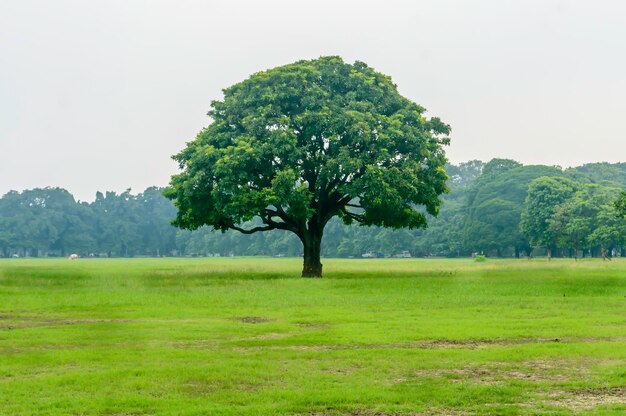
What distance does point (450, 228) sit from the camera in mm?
147250

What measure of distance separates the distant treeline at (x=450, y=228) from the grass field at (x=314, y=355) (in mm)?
74730

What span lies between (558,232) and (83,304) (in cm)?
8851

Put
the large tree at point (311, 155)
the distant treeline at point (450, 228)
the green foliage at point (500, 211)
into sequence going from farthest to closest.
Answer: the green foliage at point (500, 211) → the distant treeline at point (450, 228) → the large tree at point (311, 155)

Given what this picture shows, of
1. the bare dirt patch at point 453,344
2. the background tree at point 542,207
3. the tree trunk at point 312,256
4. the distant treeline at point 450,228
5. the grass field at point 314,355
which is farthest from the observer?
the background tree at point 542,207

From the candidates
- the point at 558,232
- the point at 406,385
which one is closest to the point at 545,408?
the point at 406,385

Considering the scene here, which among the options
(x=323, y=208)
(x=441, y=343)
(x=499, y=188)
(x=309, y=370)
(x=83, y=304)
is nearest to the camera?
(x=309, y=370)

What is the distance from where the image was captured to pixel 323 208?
54.0 meters

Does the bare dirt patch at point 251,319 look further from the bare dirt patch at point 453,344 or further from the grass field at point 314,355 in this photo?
the bare dirt patch at point 453,344

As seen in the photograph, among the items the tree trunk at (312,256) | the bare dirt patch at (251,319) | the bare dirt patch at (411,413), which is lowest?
the bare dirt patch at (411,413)

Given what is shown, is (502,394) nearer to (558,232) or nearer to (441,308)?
(441,308)

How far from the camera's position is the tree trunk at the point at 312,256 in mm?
51906

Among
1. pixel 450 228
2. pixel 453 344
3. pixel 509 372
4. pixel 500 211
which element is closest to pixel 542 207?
pixel 500 211

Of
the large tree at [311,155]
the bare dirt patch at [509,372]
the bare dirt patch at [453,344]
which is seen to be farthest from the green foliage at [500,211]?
the bare dirt patch at [509,372]

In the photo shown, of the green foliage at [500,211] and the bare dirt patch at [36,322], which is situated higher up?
the green foliage at [500,211]
